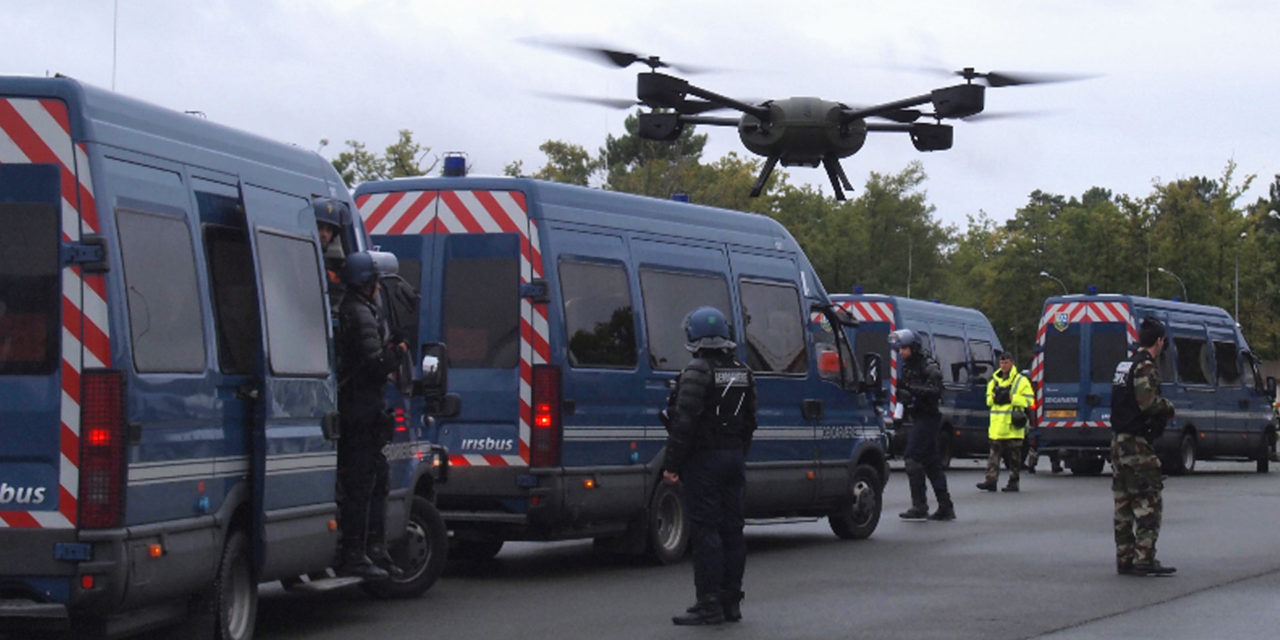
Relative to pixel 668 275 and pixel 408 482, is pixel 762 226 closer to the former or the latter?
pixel 668 275

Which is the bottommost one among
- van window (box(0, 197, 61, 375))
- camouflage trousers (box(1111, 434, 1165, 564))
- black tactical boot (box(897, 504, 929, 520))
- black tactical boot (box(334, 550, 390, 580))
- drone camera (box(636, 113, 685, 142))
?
black tactical boot (box(897, 504, 929, 520))

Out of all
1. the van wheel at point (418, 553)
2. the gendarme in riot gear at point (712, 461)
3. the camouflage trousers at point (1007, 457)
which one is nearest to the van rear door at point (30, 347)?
the gendarme in riot gear at point (712, 461)

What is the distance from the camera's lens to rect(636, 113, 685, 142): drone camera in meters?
24.3

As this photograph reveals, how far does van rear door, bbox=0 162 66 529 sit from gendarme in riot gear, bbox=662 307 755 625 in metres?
3.84

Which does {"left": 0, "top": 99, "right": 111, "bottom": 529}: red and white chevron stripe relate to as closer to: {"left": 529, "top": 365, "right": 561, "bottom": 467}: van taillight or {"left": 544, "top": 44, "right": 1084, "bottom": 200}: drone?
{"left": 529, "top": 365, "right": 561, "bottom": 467}: van taillight

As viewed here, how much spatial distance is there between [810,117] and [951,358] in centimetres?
676

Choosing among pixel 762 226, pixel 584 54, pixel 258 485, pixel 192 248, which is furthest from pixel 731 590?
pixel 584 54

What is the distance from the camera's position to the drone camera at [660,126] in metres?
24.3

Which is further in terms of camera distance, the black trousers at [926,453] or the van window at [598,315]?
the black trousers at [926,453]

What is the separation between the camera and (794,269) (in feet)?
53.8

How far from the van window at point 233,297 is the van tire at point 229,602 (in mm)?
833

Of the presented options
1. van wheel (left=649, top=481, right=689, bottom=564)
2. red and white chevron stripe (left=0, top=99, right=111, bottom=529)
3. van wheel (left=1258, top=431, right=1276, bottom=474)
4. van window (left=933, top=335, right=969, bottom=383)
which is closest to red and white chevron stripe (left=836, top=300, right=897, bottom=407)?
van window (left=933, top=335, right=969, bottom=383)

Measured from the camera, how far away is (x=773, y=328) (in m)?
15.9

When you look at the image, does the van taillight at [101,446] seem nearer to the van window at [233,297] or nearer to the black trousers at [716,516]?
the van window at [233,297]
